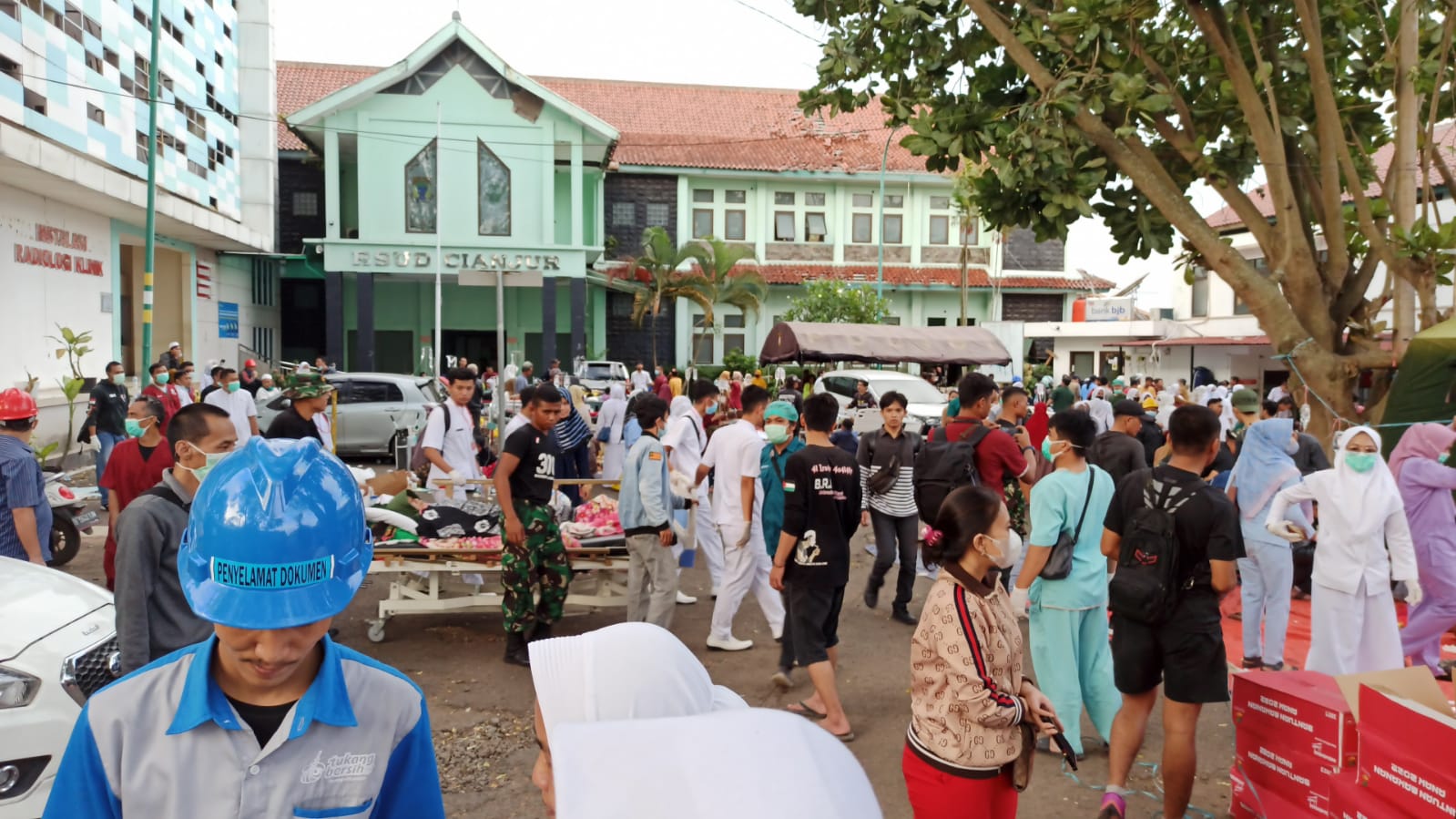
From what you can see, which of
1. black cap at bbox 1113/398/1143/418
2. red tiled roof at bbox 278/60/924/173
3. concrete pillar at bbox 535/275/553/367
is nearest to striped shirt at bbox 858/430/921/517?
black cap at bbox 1113/398/1143/418

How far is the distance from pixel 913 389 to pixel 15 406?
1636 cm

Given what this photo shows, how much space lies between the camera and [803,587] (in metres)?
5.36

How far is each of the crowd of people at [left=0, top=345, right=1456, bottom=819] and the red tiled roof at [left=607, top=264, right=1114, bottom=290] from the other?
76.4ft

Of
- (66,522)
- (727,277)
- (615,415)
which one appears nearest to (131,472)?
(66,522)

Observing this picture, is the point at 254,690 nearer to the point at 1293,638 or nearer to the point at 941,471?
the point at 941,471

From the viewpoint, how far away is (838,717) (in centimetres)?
535

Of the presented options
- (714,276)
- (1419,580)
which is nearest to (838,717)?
(1419,580)

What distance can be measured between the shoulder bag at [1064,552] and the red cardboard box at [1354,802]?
1.48 meters

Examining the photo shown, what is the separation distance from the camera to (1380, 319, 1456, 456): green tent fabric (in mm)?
6488

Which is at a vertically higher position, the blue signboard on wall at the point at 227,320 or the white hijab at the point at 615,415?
the blue signboard on wall at the point at 227,320

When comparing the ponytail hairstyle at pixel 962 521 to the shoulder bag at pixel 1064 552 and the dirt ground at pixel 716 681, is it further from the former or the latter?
the dirt ground at pixel 716 681

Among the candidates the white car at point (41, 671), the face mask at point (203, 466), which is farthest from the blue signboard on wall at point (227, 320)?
the face mask at point (203, 466)

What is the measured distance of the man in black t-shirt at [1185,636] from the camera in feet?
13.1

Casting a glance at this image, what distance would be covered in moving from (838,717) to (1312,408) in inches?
110
